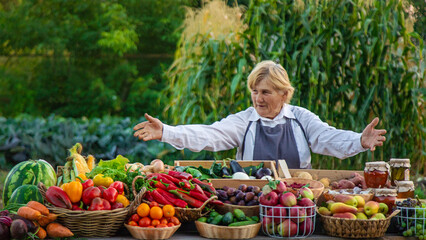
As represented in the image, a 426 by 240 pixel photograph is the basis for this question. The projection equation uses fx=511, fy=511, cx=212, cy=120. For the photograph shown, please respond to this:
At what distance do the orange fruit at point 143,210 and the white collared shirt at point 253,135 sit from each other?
1.12 meters

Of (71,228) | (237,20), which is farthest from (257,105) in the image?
(237,20)

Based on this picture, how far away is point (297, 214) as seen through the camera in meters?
2.62

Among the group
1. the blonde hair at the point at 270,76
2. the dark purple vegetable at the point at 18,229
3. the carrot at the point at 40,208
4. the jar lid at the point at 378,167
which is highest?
the blonde hair at the point at 270,76

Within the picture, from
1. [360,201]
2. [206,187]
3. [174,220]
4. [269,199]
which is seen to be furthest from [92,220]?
[360,201]

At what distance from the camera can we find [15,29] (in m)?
16.2

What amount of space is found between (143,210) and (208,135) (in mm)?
1451

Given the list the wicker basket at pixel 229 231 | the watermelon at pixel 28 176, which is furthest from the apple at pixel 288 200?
the watermelon at pixel 28 176

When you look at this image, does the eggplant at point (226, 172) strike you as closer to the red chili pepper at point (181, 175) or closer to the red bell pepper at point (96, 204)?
the red chili pepper at point (181, 175)

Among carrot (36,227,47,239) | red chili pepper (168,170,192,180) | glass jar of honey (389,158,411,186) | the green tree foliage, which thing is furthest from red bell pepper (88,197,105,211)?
the green tree foliage

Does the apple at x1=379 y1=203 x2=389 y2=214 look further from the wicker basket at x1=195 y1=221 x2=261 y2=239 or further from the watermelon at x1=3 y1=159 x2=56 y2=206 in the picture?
the watermelon at x1=3 y1=159 x2=56 y2=206

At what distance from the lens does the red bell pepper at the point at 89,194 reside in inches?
104

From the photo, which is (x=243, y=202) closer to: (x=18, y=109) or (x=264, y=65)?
(x=264, y=65)

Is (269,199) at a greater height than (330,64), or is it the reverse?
(330,64)

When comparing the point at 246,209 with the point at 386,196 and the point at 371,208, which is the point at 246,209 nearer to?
the point at 371,208
